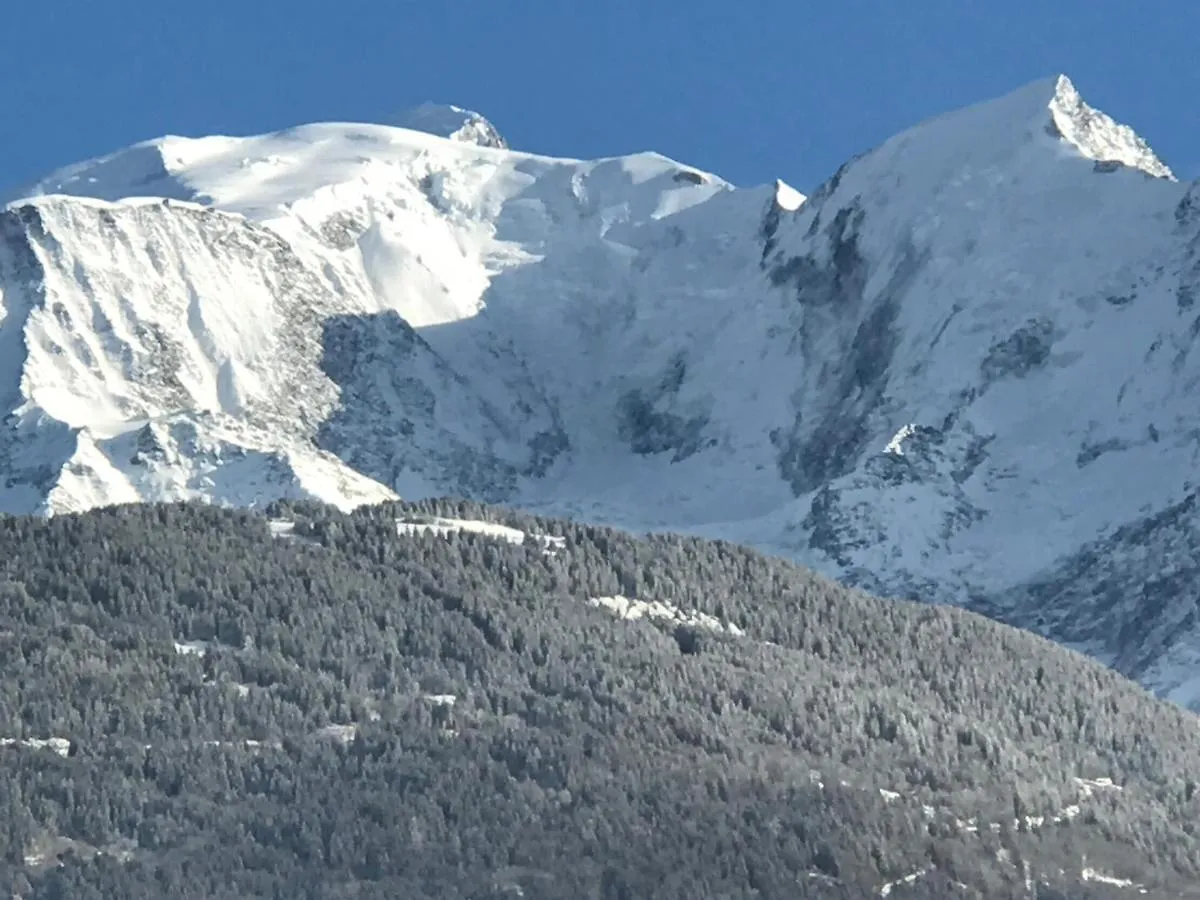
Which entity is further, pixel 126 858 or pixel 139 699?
pixel 139 699

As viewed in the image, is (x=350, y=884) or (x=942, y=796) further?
(x=942, y=796)

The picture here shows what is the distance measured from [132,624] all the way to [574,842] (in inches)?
1290

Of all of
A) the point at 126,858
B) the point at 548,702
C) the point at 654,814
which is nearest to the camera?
the point at 126,858

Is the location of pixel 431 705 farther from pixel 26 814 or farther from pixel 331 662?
pixel 26 814

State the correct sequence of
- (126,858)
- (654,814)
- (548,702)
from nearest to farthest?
(126,858) → (654,814) → (548,702)

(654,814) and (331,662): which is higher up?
(331,662)

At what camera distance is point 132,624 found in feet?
652

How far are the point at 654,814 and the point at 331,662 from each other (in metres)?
22.8

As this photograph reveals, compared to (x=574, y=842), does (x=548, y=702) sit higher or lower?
higher

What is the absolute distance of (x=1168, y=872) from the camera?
187125mm

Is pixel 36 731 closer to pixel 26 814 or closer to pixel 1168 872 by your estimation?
pixel 26 814

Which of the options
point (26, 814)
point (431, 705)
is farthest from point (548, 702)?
point (26, 814)

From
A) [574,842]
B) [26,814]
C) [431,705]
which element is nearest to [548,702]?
[431,705]

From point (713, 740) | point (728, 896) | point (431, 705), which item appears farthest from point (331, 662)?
point (728, 896)
